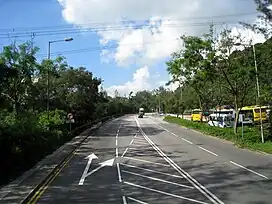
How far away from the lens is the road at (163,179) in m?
11.7

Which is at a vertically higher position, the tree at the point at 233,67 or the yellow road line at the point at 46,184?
the tree at the point at 233,67

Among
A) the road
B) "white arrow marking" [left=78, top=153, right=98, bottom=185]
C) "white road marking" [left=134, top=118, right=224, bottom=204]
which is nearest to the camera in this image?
"white road marking" [left=134, top=118, right=224, bottom=204]

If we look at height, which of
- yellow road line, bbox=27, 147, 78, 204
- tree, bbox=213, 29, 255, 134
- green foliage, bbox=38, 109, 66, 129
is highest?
tree, bbox=213, 29, 255, 134

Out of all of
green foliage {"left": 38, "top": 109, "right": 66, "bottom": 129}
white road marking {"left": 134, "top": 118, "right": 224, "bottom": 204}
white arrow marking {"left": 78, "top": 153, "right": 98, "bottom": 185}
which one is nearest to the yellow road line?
white arrow marking {"left": 78, "top": 153, "right": 98, "bottom": 185}

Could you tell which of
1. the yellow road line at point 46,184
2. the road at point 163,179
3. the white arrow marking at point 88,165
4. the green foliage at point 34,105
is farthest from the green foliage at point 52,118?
the yellow road line at point 46,184

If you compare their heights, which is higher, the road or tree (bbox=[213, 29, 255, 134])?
tree (bbox=[213, 29, 255, 134])

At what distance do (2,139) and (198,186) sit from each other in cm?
890

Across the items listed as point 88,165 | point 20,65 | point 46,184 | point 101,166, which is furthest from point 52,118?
point 46,184

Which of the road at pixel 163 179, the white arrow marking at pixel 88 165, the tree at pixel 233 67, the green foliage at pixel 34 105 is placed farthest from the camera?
the tree at pixel 233 67

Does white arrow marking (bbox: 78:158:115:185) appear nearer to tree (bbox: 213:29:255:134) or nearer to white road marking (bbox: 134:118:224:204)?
white road marking (bbox: 134:118:224:204)

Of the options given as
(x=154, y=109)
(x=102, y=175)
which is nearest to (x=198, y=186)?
(x=102, y=175)

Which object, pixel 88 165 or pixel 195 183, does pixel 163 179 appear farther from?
pixel 88 165

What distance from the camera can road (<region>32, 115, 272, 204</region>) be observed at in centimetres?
1166

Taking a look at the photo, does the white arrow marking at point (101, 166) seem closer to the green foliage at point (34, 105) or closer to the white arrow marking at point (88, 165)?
the white arrow marking at point (88, 165)
